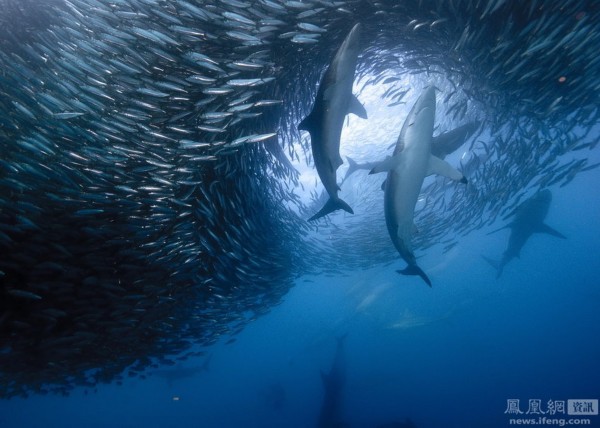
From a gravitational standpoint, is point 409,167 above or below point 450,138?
below

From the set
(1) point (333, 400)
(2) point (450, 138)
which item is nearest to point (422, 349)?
(1) point (333, 400)

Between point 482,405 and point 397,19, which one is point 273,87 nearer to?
point 397,19

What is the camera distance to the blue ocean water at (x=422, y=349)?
1341 inches

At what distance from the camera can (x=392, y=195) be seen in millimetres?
5387

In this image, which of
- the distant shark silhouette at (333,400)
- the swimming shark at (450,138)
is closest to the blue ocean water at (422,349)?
the distant shark silhouette at (333,400)

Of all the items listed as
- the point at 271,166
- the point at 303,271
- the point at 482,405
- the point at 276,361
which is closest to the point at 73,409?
the point at 276,361

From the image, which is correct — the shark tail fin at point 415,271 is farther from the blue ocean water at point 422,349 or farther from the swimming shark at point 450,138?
the blue ocean water at point 422,349

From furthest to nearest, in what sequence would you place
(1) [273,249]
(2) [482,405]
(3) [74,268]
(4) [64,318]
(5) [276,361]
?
(5) [276,361] → (2) [482,405] → (1) [273,249] → (4) [64,318] → (3) [74,268]

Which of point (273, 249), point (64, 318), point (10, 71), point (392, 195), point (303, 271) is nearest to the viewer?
point (10, 71)

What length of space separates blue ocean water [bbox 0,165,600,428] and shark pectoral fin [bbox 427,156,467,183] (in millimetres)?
20088

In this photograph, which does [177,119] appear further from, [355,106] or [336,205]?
[336,205]

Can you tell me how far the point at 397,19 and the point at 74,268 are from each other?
7.89 metres

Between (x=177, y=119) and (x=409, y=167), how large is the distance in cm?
395

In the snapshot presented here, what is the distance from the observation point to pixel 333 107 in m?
4.04
